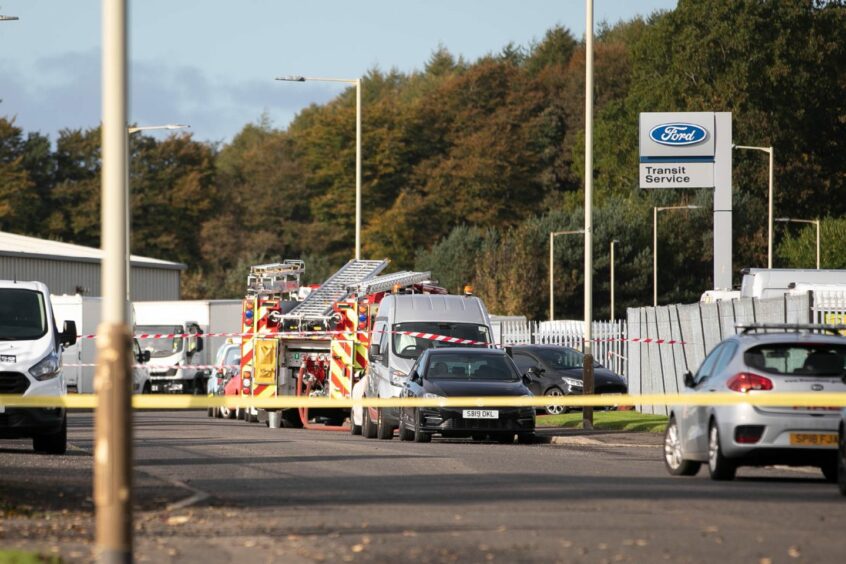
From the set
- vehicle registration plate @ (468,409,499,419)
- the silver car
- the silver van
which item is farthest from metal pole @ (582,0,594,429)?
the silver car

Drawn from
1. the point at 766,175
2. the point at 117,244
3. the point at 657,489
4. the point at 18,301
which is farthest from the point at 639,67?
the point at 117,244

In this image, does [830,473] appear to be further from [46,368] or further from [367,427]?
[367,427]

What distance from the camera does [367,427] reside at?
28891mm

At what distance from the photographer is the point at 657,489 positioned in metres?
15.6

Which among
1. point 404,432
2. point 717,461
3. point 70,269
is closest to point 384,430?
point 404,432

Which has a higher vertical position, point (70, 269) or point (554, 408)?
point (70, 269)

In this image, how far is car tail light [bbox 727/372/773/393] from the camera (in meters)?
16.6

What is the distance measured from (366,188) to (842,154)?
25934 millimetres

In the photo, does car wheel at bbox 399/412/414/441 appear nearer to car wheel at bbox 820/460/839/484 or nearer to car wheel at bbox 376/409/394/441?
car wheel at bbox 376/409/394/441

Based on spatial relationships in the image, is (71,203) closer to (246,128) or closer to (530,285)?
(530,285)

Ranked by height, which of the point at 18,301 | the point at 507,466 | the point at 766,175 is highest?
the point at 766,175

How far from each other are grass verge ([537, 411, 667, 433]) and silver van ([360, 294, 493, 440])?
2.53 metres

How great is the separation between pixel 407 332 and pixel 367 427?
7.10 ft

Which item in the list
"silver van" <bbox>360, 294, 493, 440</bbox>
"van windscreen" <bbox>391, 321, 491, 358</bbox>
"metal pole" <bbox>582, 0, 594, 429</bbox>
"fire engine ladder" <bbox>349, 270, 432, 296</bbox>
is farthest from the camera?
"fire engine ladder" <bbox>349, 270, 432, 296</bbox>
